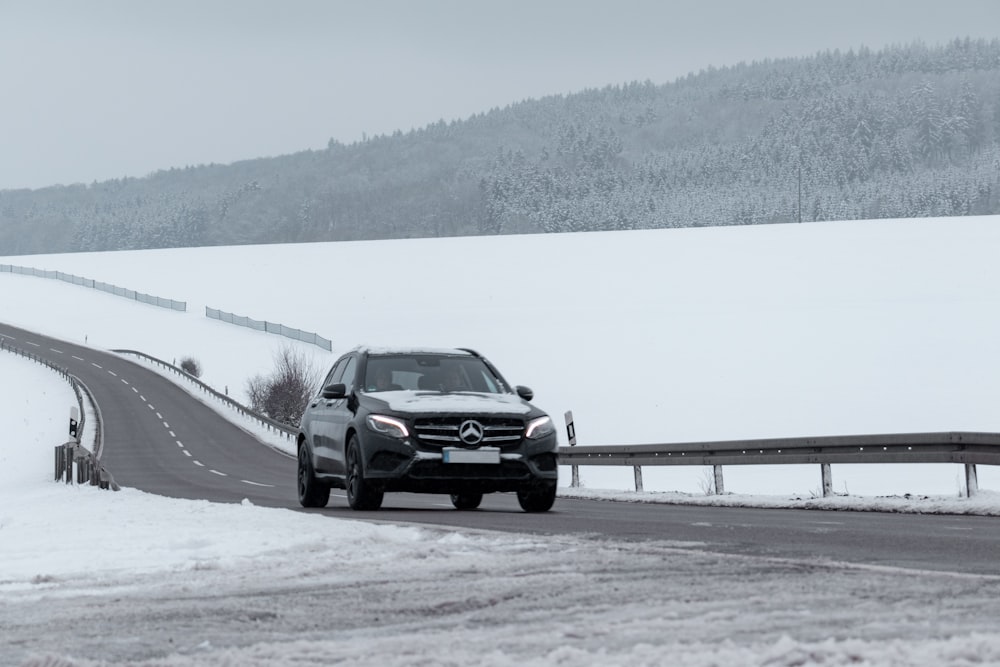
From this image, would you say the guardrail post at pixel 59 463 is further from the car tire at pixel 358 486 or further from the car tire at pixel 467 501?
the car tire at pixel 358 486

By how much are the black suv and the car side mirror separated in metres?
0.02

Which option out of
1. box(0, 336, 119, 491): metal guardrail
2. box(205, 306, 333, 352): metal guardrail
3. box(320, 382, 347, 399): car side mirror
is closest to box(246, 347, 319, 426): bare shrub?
box(0, 336, 119, 491): metal guardrail

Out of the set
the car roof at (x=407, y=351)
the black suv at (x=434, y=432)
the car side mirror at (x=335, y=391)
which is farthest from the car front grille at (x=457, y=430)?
the car roof at (x=407, y=351)

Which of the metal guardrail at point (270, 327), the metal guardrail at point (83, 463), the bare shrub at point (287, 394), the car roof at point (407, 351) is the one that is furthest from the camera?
the metal guardrail at point (270, 327)

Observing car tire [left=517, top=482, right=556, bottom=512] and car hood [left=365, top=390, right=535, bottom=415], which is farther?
car tire [left=517, top=482, right=556, bottom=512]

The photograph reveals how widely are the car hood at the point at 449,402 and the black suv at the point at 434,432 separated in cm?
1

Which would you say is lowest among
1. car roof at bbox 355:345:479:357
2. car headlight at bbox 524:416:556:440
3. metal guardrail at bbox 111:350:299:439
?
car headlight at bbox 524:416:556:440

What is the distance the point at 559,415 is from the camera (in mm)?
51375

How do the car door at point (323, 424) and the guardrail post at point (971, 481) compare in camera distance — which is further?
the car door at point (323, 424)

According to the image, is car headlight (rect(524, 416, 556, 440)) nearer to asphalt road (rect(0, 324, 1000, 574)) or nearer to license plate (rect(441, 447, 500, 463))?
license plate (rect(441, 447, 500, 463))

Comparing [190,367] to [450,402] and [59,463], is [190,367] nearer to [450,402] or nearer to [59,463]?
[59,463]

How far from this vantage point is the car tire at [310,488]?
18.0 metres

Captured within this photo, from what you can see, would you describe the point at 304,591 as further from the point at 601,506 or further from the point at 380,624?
the point at 601,506

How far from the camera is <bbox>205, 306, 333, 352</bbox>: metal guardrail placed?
7938 cm
